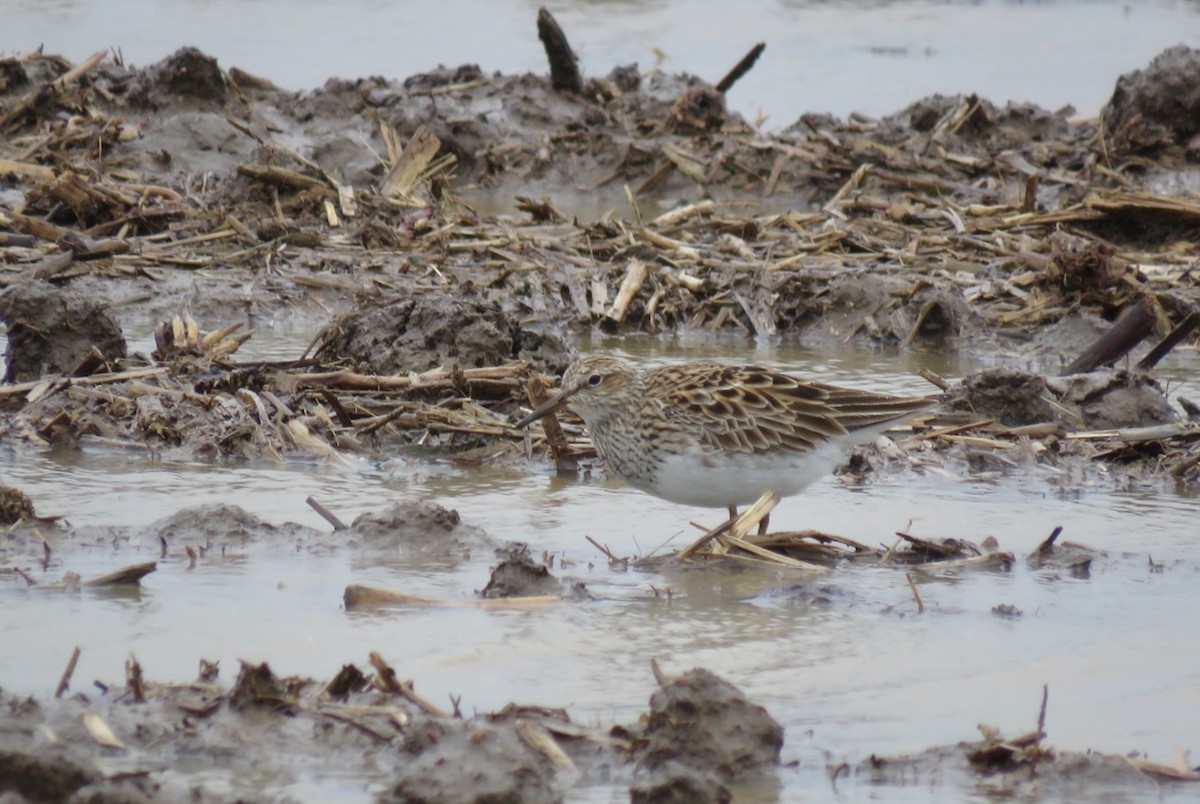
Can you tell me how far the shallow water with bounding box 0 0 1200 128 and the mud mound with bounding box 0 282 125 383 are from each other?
8.41 meters

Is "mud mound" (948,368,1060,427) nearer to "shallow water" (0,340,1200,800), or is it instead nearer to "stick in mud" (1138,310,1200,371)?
"stick in mud" (1138,310,1200,371)

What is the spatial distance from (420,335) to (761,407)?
2.46 meters

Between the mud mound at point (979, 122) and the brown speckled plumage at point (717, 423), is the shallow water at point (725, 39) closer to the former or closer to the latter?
the mud mound at point (979, 122)

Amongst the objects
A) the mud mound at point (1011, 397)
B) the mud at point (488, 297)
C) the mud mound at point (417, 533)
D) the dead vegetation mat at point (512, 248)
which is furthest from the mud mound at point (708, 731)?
the mud mound at point (1011, 397)

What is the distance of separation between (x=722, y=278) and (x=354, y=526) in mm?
5036

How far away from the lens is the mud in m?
4.01

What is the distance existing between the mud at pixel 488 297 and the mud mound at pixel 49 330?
1cm

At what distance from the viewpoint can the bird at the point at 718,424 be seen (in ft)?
20.6

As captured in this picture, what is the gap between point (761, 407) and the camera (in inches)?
255

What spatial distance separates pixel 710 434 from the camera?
20.8ft

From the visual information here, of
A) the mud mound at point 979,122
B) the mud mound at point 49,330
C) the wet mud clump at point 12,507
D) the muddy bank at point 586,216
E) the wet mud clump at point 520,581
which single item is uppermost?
the mud mound at point 979,122

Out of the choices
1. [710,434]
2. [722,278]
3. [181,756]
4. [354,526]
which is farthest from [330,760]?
[722,278]

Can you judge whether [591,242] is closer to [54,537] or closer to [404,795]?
[54,537]

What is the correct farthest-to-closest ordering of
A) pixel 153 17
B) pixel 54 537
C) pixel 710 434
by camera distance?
pixel 153 17, pixel 710 434, pixel 54 537
